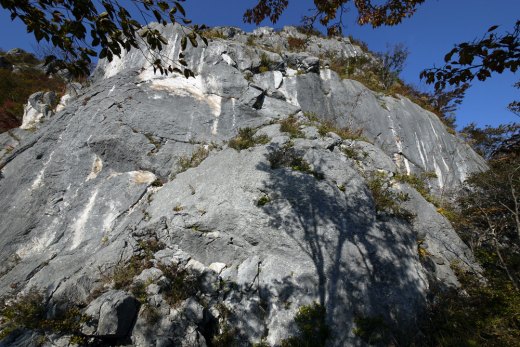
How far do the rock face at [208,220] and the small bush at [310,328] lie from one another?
111 mm

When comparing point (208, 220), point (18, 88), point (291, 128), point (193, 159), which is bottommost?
point (208, 220)

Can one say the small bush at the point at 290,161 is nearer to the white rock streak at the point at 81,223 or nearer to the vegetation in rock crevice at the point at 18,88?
the white rock streak at the point at 81,223

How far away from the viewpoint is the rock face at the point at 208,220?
199 inches

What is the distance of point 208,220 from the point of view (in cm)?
632

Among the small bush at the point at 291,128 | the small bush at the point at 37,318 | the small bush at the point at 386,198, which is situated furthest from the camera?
the small bush at the point at 291,128

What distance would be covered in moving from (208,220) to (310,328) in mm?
3016

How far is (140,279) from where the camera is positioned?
17.5 ft

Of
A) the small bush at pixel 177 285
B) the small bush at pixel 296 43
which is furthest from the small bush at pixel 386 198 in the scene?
the small bush at pixel 296 43

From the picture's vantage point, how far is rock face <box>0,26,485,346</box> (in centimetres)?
505

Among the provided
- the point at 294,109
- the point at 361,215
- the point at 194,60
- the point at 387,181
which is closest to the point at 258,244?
the point at 361,215

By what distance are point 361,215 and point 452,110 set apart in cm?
1887

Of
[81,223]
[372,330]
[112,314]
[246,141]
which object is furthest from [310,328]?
[81,223]

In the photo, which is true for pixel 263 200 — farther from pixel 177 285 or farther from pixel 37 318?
pixel 37 318

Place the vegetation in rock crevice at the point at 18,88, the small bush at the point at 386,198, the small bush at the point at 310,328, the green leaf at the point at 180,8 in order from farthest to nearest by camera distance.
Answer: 1. the vegetation in rock crevice at the point at 18,88
2. the small bush at the point at 386,198
3. the small bush at the point at 310,328
4. the green leaf at the point at 180,8
